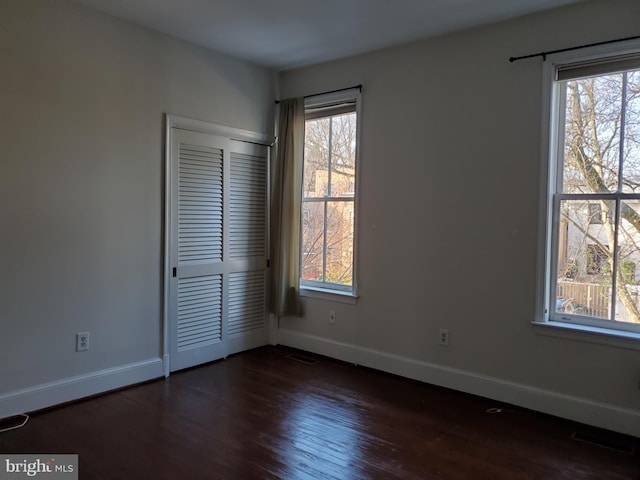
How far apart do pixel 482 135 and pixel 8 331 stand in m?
3.41

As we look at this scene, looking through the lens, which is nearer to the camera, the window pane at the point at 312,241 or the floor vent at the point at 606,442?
the floor vent at the point at 606,442

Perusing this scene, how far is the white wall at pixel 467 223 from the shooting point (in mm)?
2973

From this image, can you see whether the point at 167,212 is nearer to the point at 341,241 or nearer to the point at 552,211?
the point at 341,241

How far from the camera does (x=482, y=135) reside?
10.9ft

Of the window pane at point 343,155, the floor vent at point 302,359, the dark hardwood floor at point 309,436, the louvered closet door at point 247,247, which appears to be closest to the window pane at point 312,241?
the window pane at point 343,155

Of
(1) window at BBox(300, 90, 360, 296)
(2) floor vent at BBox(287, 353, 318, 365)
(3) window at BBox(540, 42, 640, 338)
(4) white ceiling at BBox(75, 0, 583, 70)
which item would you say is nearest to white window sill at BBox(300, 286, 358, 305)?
(1) window at BBox(300, 90, 360, 296)

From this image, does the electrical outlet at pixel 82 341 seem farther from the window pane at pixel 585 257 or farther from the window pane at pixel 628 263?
the window pane at pixel 628 263

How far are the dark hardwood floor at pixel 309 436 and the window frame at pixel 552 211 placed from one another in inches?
24.7

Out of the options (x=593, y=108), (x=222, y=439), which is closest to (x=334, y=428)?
(x=222, y=439)

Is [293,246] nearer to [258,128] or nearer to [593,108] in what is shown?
Result: [258,128]

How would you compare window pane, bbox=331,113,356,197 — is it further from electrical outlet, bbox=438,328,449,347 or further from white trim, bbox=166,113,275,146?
electrical outlet, bbox=438,328,449,347

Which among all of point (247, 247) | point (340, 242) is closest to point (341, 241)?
point (340, 242)

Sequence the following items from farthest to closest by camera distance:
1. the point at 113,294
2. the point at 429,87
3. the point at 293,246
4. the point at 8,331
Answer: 1. the point at 293,246
2. the point at 429,87
3. the point at 113,294
4. the point at 8,331

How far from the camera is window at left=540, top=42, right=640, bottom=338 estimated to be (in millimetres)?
2848
